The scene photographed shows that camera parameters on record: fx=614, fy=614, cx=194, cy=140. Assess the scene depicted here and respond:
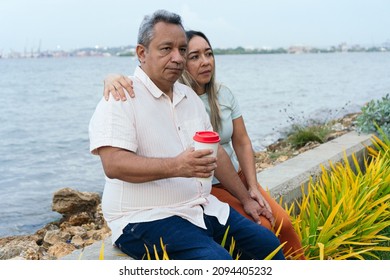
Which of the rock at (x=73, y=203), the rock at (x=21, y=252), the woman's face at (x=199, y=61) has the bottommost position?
the rock at (x=73, y=203)

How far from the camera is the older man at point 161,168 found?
2.80 meters

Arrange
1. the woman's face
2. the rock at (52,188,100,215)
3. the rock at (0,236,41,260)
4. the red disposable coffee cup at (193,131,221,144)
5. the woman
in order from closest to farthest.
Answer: the red disposable coffee cup at (193,131,221,144), the woman, the woman's face, the rock at (0,236,41,260), the rock at (52,188,100,215)

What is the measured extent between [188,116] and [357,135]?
4.02 metres

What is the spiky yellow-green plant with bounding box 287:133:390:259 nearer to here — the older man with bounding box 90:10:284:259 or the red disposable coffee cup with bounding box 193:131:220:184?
the older man with bounding box 90:10:284:259

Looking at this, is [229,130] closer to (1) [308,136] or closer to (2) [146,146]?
(2) [146,146]

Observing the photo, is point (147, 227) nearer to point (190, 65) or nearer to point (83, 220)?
point (190, 65)

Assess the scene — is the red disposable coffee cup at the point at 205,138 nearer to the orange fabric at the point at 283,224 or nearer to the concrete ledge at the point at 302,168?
the orange fabric at the point at 283,224

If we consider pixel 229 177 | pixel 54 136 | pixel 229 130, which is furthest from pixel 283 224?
pixel 54 136

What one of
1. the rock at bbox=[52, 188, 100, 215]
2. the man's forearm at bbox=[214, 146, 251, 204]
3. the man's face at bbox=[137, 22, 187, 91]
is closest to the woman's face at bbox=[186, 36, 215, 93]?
the man's forearm at bbox=[214, 146, 251, 204]

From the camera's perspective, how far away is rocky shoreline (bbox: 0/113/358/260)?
5.23 metres

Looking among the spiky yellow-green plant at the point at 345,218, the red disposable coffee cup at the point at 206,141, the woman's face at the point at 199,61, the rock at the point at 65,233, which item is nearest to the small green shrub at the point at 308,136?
the rock at the point at 65,233

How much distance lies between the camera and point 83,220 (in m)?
7.07

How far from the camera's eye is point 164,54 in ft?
9.86
